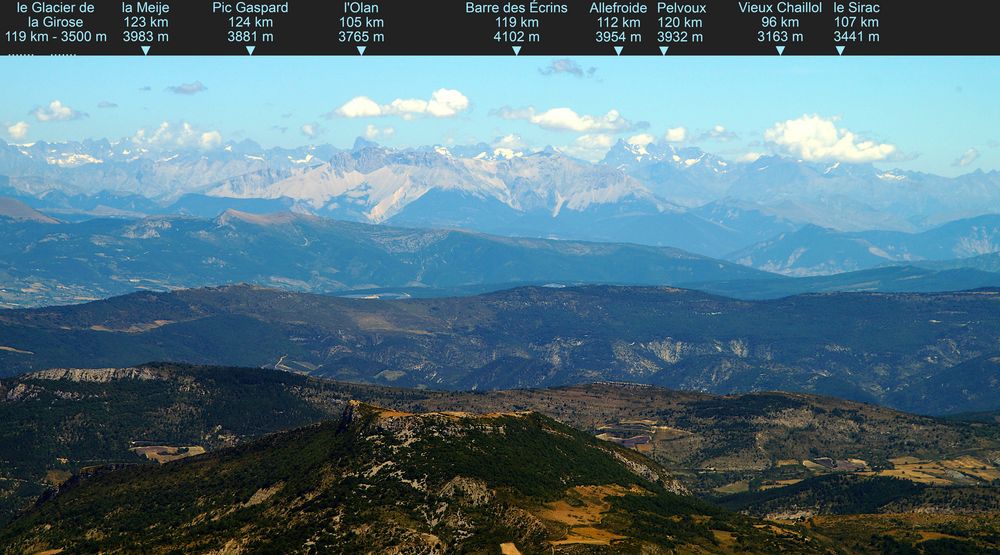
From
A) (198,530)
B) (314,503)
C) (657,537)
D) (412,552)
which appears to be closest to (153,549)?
(198,530)

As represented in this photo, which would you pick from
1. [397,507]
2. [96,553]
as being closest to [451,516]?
[397,507]

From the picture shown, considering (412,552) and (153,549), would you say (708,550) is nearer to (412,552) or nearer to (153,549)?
(412,552)

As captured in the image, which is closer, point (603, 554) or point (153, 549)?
point (603, 554)

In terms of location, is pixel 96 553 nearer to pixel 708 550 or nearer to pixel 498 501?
pixel 498 501

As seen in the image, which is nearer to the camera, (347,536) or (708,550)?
(347,536)

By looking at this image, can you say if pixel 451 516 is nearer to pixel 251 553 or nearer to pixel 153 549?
pixel 251 553

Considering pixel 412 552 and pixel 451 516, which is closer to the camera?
pixel 412 552

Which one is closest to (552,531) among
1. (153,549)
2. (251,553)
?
(251,553)
